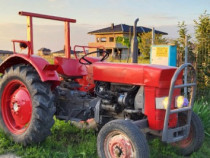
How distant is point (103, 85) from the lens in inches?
152

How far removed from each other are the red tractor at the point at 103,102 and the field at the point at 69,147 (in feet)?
0.42

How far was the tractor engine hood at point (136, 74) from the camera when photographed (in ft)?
10.6

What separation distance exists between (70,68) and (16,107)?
1.01m

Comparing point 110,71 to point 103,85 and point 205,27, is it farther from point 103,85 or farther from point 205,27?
point 205,27

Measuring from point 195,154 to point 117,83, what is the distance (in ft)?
4.84

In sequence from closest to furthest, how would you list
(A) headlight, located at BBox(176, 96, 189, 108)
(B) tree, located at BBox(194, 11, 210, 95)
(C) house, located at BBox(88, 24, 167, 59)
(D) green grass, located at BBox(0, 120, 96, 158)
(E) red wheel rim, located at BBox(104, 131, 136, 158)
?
(E) red wheel rim, located at BBox(104, 131, 136, 158) < (A) headlight, located at BBox(176, 96, 189, 108) < (D) green grass, located at BBox(0, 120, 96, 158) < (B) tree, located at BBox(194, 11, 210, 95) < (C) house, located at BBox(88, 24, 167, 59)

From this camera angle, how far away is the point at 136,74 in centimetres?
339

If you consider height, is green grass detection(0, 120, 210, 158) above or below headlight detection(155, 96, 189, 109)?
below

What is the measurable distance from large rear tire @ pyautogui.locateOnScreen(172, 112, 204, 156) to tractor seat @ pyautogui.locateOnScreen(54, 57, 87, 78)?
1700 millimetres

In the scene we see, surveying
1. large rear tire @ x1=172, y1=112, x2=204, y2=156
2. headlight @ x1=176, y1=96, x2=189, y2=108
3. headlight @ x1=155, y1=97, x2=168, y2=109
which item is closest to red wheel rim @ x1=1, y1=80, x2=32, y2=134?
headlight @ x1=155, y1=97, x2=168, y2=109

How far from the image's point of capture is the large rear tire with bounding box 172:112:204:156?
12.0 feet

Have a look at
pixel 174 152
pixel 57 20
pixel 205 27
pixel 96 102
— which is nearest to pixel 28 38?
pixel 57 20

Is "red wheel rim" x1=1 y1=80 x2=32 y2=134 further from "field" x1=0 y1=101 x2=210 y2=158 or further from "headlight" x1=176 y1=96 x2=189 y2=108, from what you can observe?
"headlight" x1=176 y1=96 x2=189 y2=108

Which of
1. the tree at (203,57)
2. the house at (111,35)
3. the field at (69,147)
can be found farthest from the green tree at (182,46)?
the house at (111,35)
